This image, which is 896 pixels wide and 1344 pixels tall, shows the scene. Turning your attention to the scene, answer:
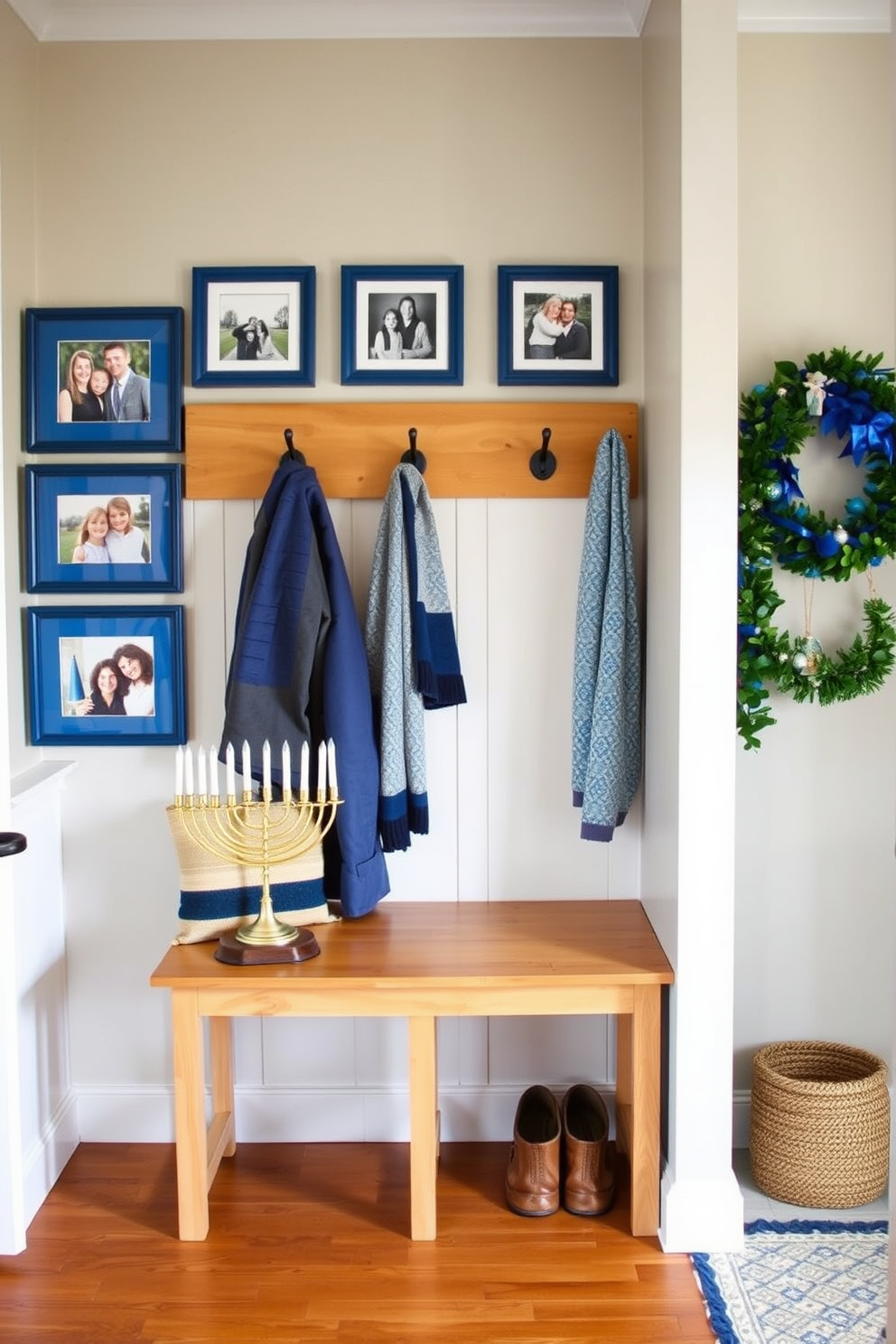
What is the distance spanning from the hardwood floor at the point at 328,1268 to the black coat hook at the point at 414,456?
1.55m

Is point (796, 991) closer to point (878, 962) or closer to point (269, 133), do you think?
point (878, 962)

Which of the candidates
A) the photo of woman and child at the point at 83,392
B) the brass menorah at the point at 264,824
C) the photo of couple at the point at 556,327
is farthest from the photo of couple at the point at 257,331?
the brass menorah at the point at 264,824

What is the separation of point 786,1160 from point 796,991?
0.40 meters

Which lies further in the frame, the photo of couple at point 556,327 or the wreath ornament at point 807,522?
the photo of couple at point 556,327

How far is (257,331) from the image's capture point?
8.71 ft

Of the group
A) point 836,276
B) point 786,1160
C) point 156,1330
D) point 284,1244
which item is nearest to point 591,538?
point 836,276

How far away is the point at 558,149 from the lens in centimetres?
265

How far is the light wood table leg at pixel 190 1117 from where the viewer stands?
7.63 ft

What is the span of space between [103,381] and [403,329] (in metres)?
0.68

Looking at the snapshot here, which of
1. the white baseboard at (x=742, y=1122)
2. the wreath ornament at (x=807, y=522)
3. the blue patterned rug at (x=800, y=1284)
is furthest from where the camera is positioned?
the white baseboard at (x=742, y=1122)

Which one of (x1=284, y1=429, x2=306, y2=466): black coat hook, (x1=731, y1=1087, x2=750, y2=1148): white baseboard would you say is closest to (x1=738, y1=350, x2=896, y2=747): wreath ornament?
(x1=731, y1=1087, x2=750, y2=1148): white baseboard

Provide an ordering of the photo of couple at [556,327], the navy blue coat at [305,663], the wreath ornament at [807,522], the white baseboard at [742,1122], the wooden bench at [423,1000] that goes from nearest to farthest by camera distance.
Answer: the wooden bench at [423,1000] < the navy blue coat at [305,663] < the wreath ornament at [807,522] < the photo of couple at [556,327] < the white baseboard at [742,1122]

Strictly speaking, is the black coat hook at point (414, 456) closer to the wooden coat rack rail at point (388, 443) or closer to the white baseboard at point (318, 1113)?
the wooden coat rack rail at point (388, 443)

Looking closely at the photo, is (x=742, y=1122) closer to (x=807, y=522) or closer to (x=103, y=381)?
(x=807, y=522)
